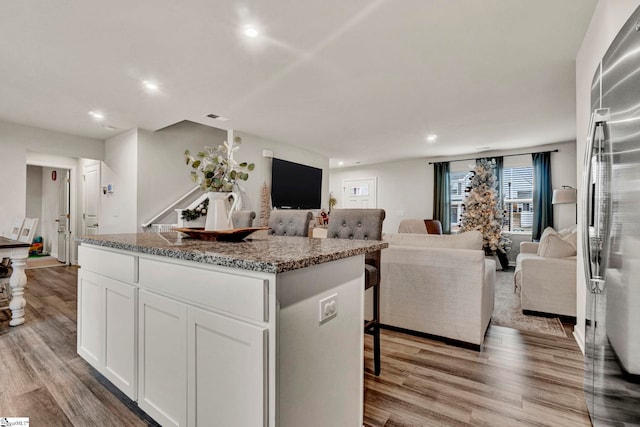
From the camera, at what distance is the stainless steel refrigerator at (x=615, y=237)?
101 cm

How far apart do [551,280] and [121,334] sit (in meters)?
3.84

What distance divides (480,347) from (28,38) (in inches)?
A: 175

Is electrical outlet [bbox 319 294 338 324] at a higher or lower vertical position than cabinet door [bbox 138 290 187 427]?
higher

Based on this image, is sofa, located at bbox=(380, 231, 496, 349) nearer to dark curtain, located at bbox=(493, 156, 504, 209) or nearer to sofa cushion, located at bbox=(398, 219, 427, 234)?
sofa cushion, located at bbox=(398, 219, 427, 234)

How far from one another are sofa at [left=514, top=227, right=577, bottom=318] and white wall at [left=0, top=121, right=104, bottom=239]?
7240mm

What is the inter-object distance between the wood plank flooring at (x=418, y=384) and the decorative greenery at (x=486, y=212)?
3.82 meters

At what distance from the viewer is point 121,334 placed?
5.46ft

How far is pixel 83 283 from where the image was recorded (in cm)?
207

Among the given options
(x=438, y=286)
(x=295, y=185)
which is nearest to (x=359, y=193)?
(x=295, y=185)

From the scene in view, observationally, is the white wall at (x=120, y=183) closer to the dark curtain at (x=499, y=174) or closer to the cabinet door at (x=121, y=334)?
the cabinet door at (x=121, y=334)

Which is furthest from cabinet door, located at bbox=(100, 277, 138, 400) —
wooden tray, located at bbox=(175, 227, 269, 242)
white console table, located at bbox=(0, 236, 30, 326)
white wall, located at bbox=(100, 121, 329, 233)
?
white wall, located at bbox=(100, 121, 329, 233)

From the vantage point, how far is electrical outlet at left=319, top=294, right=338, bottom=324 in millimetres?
1195

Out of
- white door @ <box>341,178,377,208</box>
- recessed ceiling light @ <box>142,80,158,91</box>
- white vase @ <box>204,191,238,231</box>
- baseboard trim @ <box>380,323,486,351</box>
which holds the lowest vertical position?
baseboard trim @ <box>380,323,486,351</box>

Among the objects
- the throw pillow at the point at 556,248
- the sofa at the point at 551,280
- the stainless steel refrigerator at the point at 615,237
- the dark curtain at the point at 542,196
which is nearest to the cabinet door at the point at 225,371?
the stainless steel refrigerator at the point at 615,237
